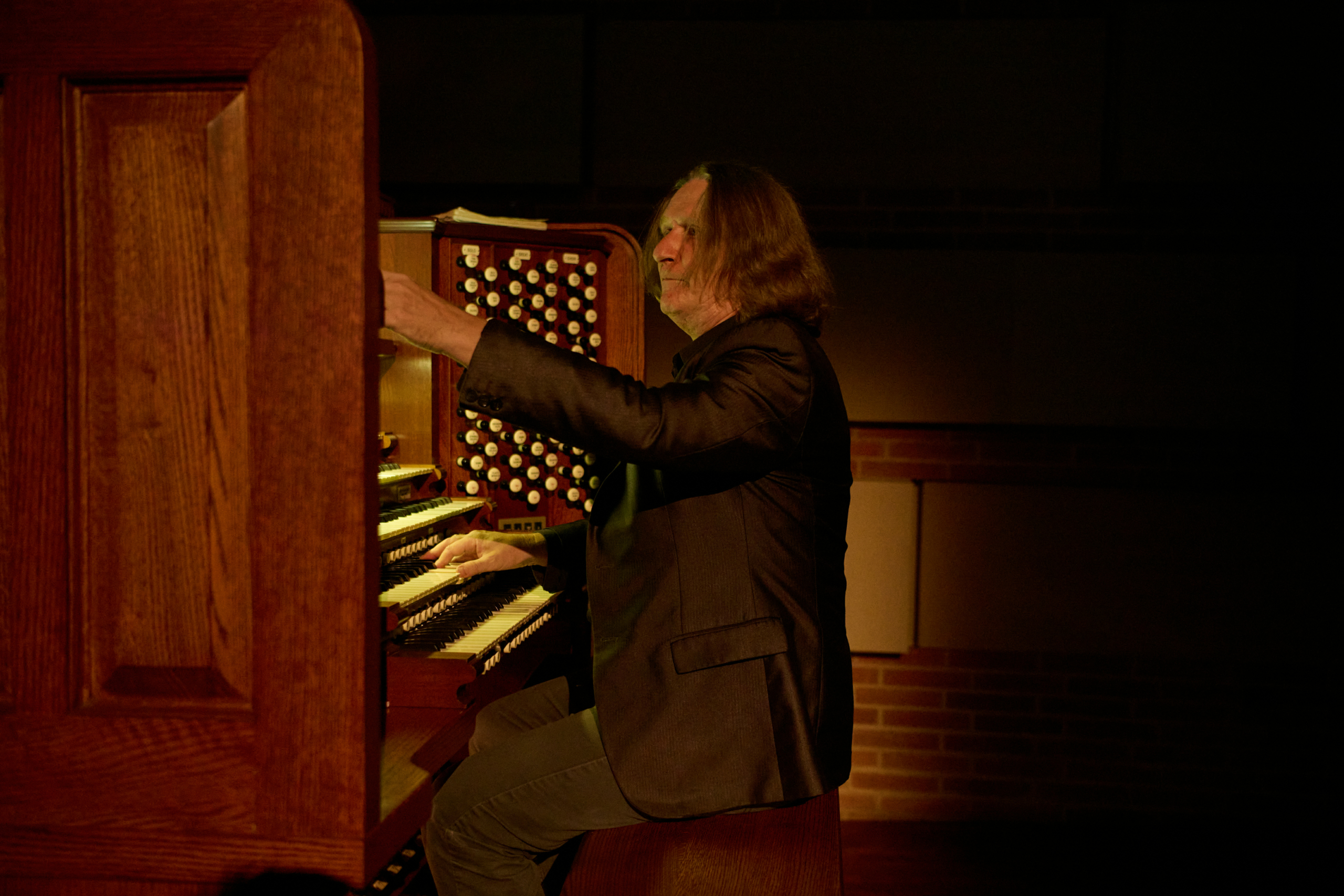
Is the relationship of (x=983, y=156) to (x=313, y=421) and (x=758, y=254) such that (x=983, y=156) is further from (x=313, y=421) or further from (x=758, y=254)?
(x=313, y=421)

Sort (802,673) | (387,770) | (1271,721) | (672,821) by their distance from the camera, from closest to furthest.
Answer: (387,770) → (802,673) → (672,821) → (1271,721)

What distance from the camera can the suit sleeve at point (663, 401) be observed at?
106cm

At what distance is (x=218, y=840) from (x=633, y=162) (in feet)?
8.92

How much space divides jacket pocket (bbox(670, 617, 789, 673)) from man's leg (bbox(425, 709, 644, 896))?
0.75ft

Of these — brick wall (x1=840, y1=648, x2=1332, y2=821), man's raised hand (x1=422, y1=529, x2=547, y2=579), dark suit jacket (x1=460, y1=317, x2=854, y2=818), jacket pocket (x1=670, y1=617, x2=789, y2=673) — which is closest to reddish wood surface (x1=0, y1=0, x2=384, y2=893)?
dark suit jacket (x1=460, y1=317, x2=854, y2=818)

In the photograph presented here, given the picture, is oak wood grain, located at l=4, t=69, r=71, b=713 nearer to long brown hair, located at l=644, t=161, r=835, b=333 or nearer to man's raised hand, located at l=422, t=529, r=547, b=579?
man's raised hand, located at l=422, t=529, r=547, b=579

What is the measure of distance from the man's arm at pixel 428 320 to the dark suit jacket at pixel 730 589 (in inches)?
8.7

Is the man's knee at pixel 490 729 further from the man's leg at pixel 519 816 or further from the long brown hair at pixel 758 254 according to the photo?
the long brown hair at pixel 758 254

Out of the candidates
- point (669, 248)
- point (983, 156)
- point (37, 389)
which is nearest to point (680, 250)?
point (669, 248)

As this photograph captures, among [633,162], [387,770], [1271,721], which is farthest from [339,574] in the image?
[1271,721]

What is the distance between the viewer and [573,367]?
1.08 metres

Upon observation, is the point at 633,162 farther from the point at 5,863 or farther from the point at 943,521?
the point at 5,863

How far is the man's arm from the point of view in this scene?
1.01m

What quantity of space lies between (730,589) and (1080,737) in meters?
2.43
